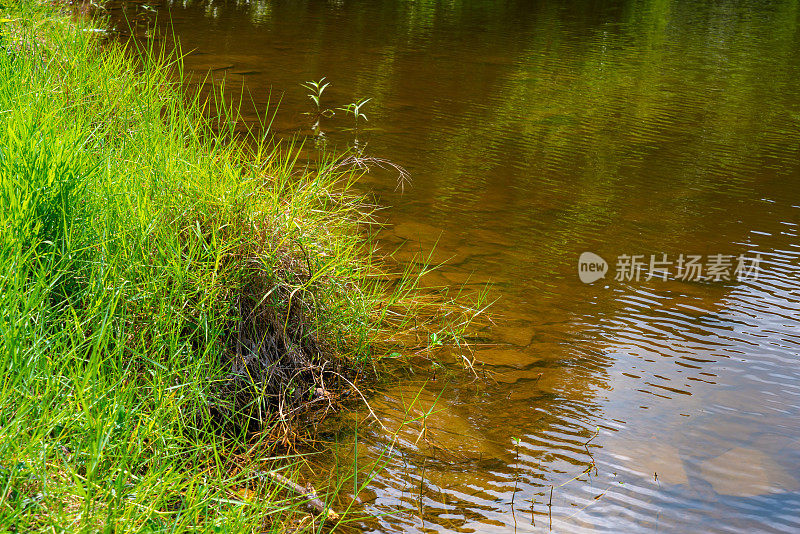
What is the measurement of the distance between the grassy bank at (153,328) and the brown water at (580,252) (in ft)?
1.52

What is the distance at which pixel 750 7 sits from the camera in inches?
722

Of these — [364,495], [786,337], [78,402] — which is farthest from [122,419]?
[786,337]

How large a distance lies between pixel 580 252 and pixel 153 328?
9.84 feet

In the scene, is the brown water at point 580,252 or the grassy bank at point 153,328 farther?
the brown water at point 580,252

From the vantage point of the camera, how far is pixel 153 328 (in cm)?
264

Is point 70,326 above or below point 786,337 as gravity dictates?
above

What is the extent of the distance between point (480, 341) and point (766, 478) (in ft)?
4.51

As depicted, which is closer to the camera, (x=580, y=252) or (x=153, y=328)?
(x=153, y=328)

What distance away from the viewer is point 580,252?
482cm

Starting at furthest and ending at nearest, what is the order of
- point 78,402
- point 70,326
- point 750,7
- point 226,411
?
point 750,7, point 226,411, point 70,326, point 78,402

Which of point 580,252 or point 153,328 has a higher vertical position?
point 153,328

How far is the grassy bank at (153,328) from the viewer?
6.44 feet

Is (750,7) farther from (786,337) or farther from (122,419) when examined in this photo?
(122,419)

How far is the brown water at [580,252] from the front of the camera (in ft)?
9.14
